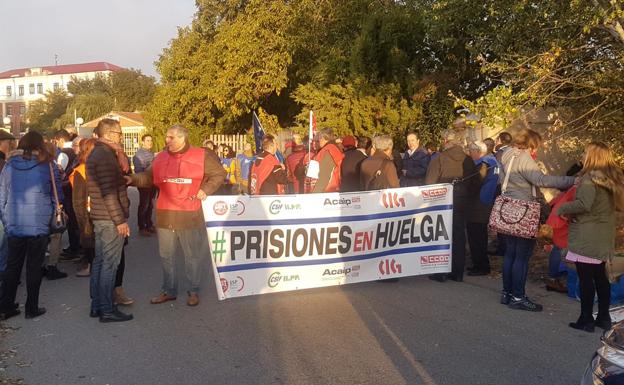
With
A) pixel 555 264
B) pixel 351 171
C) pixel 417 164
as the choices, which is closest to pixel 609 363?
pixel 555 264

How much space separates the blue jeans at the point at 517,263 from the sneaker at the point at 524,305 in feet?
0.16

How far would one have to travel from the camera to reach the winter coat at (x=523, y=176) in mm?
6266

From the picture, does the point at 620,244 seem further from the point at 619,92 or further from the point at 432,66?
the point at 432,66

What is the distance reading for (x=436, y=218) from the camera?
7.49 meters

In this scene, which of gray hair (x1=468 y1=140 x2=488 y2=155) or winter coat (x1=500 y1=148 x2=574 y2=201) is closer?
winter coat (x1=500 y1=148 x2=574 y2=201)

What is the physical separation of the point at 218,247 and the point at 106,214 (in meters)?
1.21

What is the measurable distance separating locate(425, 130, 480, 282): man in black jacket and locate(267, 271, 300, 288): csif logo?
2199 millimetres

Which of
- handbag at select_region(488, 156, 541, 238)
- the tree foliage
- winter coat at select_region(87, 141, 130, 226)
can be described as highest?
the tree foliage

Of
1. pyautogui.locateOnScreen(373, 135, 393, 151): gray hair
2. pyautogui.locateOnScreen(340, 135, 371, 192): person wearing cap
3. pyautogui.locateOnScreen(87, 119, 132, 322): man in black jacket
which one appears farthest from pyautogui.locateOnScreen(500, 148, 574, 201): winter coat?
pyautogui.locateOnScreen(87, 119, 132, 322): man in black jacket

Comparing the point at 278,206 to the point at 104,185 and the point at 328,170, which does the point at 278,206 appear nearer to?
Answer: the point at 328,170

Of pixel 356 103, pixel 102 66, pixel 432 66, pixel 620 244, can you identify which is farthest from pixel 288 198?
pixel 102 66

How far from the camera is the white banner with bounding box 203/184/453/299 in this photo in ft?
20.9

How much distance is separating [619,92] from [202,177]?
7.10 meters

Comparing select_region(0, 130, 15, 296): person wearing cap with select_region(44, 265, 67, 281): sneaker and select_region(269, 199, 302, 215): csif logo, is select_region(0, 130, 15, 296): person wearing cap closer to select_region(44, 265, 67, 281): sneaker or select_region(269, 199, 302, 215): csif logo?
select_region(44, 265, 67, 281): sneaker
